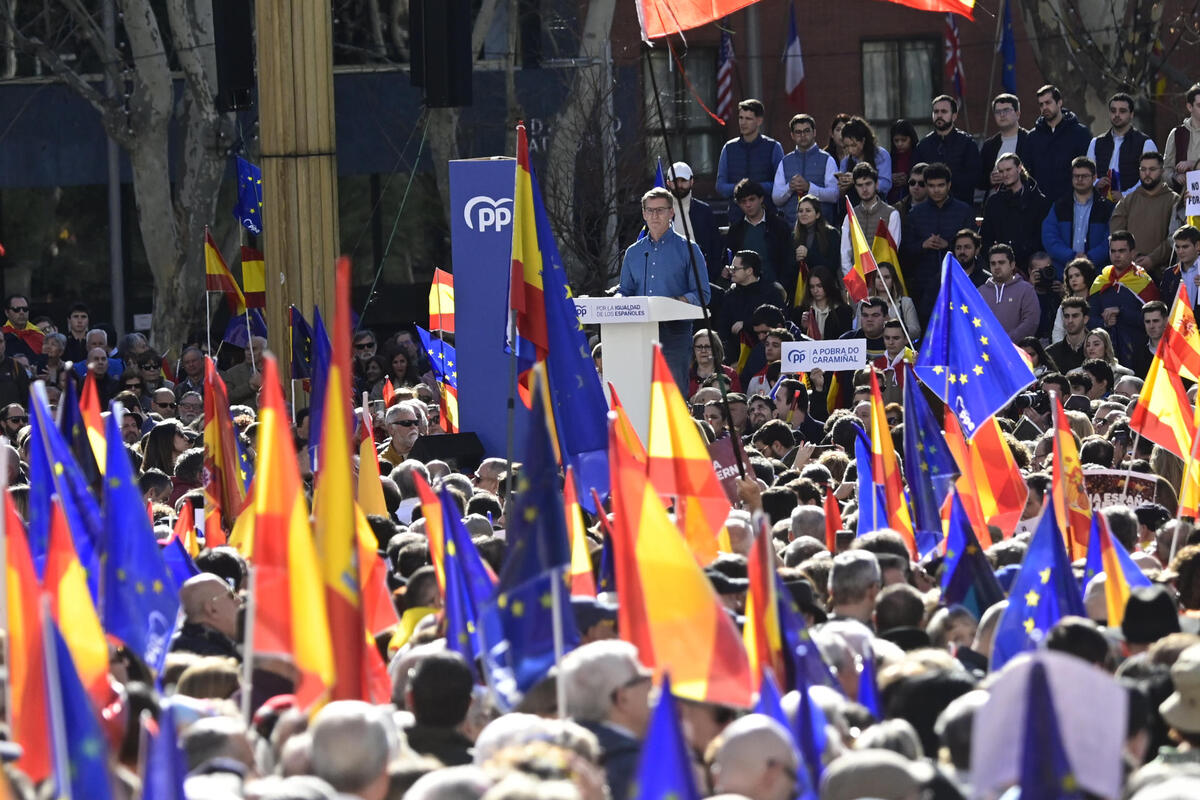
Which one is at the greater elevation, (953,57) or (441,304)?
(953,57)

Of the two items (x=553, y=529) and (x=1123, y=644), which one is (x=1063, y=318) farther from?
(x=553, y=529)

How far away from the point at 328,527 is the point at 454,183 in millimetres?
6907

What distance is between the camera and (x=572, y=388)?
888cm

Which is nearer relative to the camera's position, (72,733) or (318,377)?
(72,733)

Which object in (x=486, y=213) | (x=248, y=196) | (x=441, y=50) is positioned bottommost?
(x=486, y=213)

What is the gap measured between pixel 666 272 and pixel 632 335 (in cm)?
101

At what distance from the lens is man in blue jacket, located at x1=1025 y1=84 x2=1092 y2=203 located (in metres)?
16.0

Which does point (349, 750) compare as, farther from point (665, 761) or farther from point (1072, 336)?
point (1072, 336)

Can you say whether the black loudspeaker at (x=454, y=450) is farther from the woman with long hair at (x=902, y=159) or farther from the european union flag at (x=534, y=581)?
Answer: the european union flag at (x=534, y=581)

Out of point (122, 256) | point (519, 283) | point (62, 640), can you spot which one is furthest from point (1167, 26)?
point (62, 640)

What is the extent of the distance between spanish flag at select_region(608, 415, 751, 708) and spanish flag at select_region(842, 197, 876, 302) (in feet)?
26.9

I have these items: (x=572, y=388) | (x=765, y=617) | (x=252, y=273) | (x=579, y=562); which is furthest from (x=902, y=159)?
(x=765, y=617)

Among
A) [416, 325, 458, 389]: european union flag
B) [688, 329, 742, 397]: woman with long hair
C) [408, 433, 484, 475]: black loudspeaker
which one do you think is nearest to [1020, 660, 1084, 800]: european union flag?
[408, 433, 484, 475]: black loudspeaker

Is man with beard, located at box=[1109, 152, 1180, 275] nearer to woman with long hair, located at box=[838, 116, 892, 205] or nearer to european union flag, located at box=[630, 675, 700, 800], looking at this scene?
woman with long hair, located at box=[838, 116, 892, 205]
